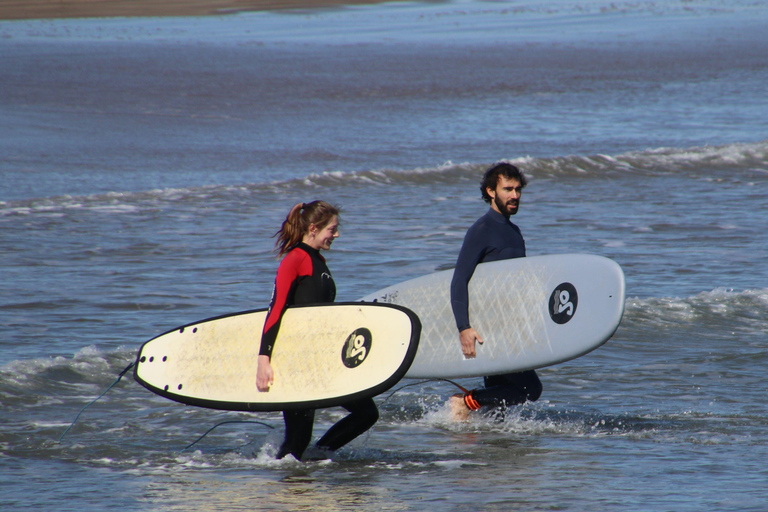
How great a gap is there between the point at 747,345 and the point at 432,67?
21392 mm

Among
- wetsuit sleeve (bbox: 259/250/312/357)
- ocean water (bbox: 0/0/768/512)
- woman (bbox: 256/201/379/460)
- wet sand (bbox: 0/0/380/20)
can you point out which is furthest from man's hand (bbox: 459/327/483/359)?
wet sand (bbox: 0/0/380/20)

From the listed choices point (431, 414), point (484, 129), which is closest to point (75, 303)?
point (431, 414)

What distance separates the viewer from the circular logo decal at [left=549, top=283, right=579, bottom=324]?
545cm

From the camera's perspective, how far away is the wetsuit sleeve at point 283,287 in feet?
14.7

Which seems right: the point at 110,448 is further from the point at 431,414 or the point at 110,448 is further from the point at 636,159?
the point at 636,159

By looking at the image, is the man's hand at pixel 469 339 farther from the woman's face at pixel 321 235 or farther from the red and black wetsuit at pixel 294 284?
the woman's face at pixel 321 235

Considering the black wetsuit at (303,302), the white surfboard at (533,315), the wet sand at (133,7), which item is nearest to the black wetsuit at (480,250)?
the white surfboard at (533,315)

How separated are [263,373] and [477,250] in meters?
1.30

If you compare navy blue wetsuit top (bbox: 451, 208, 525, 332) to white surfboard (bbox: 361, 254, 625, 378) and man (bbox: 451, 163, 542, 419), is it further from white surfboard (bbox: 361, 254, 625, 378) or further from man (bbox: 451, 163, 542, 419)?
white surfboard (bbox: 361, 254, 625, 378)

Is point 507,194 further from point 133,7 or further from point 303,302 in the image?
point 133,7

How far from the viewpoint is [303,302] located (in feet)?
15.3

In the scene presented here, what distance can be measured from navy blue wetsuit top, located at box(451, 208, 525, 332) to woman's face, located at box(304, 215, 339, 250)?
2.79ft

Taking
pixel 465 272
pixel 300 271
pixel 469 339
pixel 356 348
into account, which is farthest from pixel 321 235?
pixel 469 339

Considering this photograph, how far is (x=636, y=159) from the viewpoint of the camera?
1630cm
